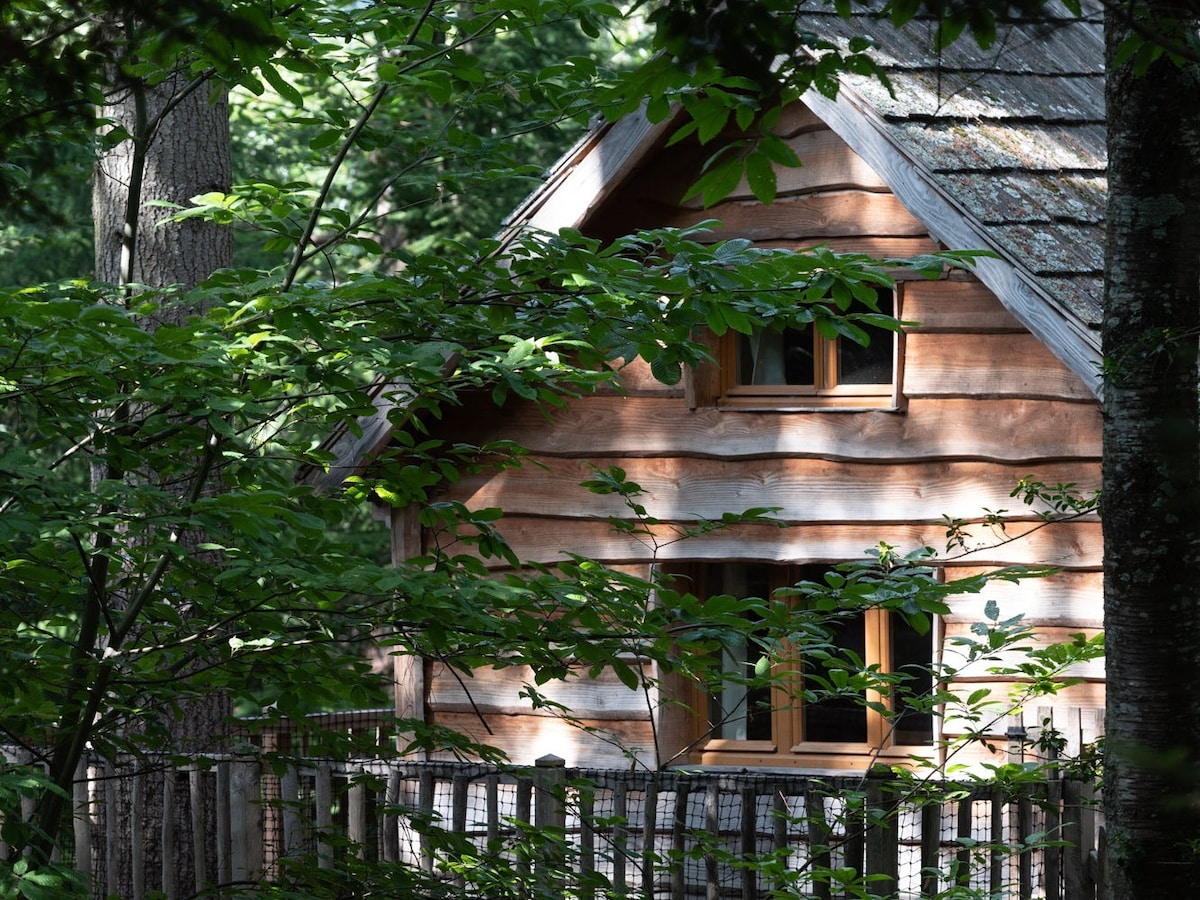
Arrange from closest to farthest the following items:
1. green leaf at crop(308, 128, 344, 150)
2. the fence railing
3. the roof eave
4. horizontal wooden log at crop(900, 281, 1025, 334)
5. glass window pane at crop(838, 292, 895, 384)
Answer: green leaf at crop(308, 128, 344, 150) → the fence railing → the roof eave → horizontal wooden log at crop(900, 281, 1025, 334) → glass window pane at crop(838, 292, 895, 384)

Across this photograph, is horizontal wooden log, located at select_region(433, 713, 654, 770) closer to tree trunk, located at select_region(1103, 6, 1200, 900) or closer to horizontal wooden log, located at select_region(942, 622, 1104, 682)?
horizontal wooden log, located at select_region(942, 622, 1104, 682)

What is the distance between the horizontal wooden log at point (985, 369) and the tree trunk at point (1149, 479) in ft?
11.4

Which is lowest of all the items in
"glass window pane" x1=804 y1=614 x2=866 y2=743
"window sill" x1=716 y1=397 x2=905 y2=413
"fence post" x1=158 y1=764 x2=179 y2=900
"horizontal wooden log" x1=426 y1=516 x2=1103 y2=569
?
"fence post" x1=158 y1=764 x2=179 y2=900

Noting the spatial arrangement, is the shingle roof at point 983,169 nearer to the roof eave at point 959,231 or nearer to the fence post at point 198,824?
the roof eave at point 959,231

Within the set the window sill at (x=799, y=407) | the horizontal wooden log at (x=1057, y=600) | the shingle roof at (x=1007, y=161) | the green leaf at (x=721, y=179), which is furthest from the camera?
the window sill at (x=799, y=407)

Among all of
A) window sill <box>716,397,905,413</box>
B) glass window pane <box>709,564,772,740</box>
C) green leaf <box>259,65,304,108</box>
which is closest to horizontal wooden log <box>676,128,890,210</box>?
window sill <box>716,397,905,413</box>

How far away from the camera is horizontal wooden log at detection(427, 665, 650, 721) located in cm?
777

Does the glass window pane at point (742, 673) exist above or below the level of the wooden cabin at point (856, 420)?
below

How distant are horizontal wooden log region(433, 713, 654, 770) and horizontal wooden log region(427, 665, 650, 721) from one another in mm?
65

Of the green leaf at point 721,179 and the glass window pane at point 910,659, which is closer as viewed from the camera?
the green leaf at point 721,179

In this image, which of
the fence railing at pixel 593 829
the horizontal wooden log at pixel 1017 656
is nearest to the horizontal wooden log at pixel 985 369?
the horizontal wooden log at pixel 1017 656

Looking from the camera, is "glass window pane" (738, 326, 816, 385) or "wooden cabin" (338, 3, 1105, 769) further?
"glass window pane" (738, 326, 816, 385)

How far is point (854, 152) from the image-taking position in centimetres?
736

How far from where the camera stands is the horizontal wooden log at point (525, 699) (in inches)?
306
